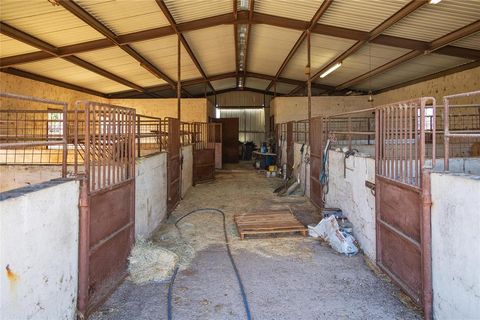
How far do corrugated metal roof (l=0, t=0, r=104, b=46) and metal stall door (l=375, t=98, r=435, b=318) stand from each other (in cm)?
644

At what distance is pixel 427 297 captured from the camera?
301cm

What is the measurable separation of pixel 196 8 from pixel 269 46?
13.6 ft

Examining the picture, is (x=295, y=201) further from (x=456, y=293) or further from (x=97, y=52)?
(x=97, y=52)

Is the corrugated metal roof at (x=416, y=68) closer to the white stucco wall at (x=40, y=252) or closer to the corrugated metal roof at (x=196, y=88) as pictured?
the corrugated metal roof at (x=196, y=88)

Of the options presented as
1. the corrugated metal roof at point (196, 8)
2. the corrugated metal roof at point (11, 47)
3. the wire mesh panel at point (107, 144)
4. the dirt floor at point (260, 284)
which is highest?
the corrugated metal roof at point (196, 8)

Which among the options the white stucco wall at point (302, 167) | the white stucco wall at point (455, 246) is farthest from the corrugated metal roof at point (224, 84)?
the white stucco wall at point (455, 246)

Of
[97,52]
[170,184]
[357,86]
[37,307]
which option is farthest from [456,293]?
[357,86]

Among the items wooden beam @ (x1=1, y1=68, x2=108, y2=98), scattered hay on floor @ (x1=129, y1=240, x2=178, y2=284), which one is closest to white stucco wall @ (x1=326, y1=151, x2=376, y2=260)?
scattered hay on floor @ (x1=129, y1=240, x2=178, y2=284)

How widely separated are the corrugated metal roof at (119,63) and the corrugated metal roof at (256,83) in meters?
5.56

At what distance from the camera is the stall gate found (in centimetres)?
302

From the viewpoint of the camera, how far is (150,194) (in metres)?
5.50

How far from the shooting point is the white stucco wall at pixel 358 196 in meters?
4.47

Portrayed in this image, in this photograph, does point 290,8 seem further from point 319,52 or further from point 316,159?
point 316,159

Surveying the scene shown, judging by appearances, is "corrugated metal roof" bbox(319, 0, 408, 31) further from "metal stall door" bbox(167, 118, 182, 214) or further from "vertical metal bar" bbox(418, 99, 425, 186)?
"vertical metal bar" bbox(418, 99, 425, 186)
